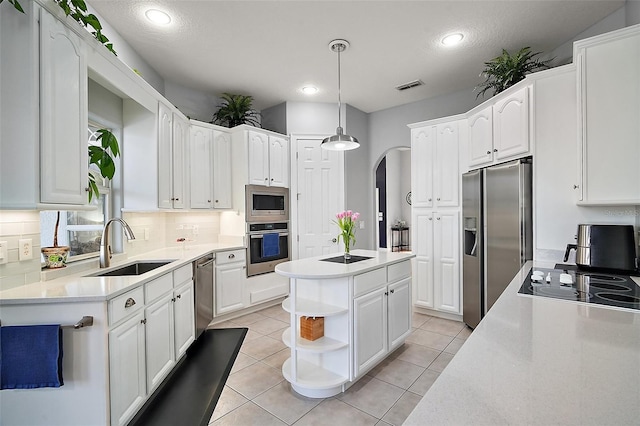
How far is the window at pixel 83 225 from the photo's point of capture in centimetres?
207

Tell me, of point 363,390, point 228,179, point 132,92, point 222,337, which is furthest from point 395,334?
point 132,92

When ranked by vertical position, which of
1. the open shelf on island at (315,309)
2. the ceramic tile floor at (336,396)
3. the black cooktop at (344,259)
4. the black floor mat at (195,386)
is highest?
the black cooktop at (344,259)

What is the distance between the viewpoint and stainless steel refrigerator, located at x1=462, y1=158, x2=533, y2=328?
2.55m

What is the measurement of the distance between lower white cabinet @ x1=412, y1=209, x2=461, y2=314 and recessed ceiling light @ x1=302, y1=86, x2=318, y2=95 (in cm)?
210

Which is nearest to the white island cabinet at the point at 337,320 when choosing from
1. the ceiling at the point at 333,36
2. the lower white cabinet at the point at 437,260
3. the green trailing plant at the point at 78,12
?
the lower white cabinet at the point at 437,260

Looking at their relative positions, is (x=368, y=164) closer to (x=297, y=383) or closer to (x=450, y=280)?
(x=450, y=280)

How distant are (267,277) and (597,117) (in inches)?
143

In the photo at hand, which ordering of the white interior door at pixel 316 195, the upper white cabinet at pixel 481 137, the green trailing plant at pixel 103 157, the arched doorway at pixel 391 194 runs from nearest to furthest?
the green trailing plant at pixel 103 157
the upper white cabinet at pixel 481 137
the white interior door at pixel 316 195
the arched doorway at pixel 391 194

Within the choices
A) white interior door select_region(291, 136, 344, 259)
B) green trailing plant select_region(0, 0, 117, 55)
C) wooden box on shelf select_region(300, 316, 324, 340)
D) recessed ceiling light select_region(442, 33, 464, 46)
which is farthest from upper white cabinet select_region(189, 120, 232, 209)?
recessed ceiling light select_region(442, 33, 464, 46)

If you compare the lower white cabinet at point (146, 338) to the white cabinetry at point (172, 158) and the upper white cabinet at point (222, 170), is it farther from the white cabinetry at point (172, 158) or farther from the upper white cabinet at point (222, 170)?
the upper white cabinet at point (222, 170)

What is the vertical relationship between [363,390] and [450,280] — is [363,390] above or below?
below

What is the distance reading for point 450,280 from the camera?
356 cm

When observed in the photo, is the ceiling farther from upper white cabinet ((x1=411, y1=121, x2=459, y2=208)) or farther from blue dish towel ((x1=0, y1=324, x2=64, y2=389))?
blue dish towel ((x1=0, y1=324, x2=64, y2=389))

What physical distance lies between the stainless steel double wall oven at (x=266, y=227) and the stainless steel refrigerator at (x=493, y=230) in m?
2.33
